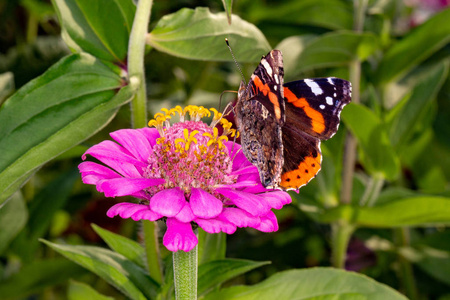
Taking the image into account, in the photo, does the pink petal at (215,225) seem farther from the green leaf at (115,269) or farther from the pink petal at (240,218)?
the green leaf at (115,269)

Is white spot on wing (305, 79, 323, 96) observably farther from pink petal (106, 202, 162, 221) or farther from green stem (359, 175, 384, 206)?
green stem (359, 175, 384, 206)

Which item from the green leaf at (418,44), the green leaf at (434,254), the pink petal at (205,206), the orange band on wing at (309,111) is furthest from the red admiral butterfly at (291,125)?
the green leaf at (434,254)

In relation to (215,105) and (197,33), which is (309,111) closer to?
(197,33)

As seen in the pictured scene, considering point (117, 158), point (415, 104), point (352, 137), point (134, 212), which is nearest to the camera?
point (134, 212)

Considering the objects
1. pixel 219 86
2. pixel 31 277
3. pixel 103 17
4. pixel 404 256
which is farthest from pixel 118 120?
pixel 404 256

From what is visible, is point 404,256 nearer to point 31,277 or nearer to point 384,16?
point 384,16

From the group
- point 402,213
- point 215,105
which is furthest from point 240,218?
point 215,105

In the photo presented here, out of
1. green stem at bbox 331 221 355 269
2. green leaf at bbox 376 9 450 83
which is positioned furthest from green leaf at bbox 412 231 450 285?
green leaf at bbox 376 9 450 83
